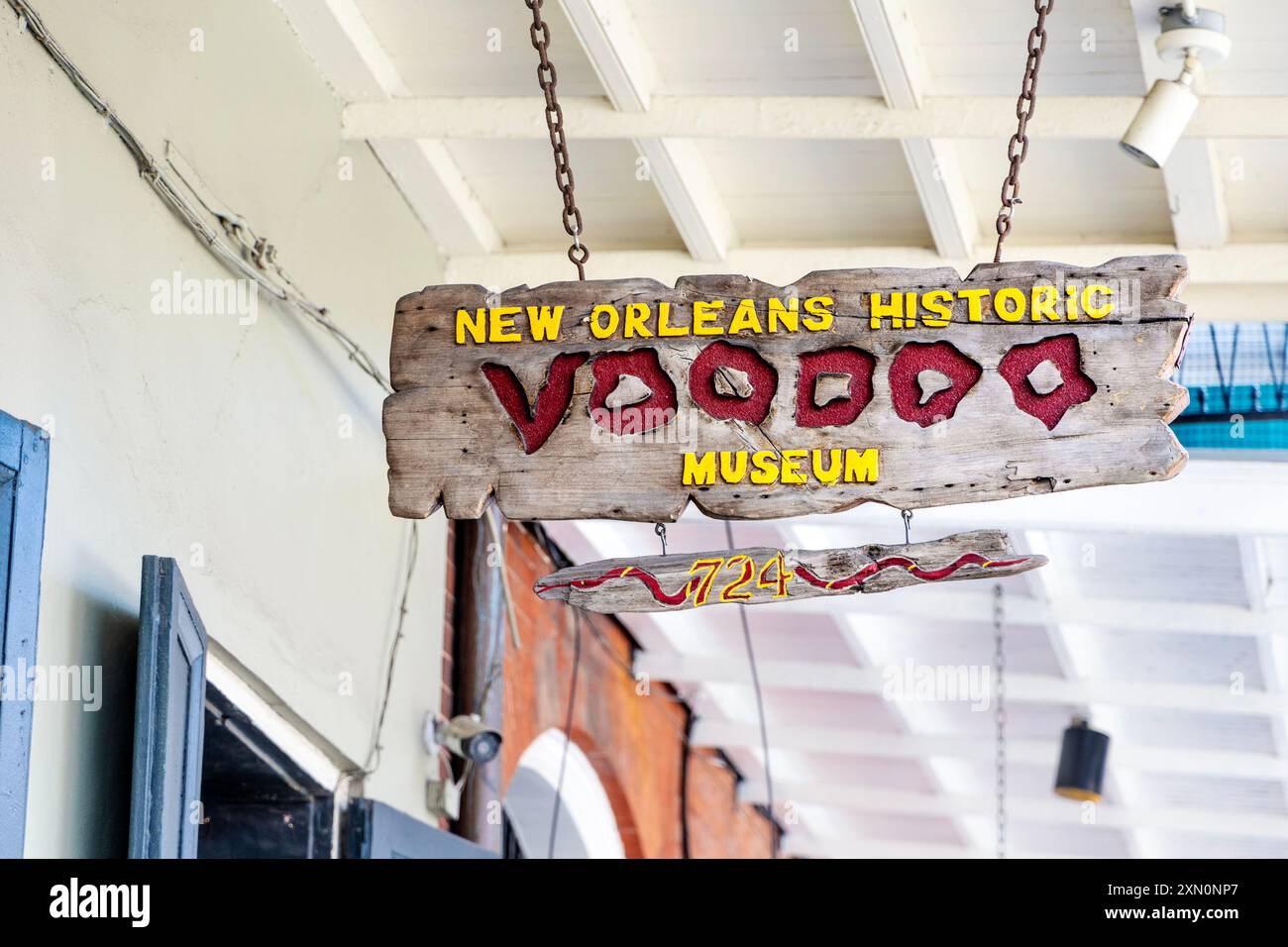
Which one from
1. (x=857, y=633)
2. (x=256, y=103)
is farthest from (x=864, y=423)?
(x=857, y=633)

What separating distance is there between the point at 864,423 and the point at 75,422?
4.36 ft

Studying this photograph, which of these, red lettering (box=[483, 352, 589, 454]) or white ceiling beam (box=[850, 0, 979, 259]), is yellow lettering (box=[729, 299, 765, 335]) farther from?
white ceiling beam (box=[850, 0, 979, 259])

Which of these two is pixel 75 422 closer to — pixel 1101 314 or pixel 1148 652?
pixel 1101 314

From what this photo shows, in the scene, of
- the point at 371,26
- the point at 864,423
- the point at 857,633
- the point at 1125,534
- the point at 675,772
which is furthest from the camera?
the point at 675,772

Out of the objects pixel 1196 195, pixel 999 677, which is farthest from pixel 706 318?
pixel 999 677

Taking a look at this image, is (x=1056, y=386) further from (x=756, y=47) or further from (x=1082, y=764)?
(x=1082, y=764)

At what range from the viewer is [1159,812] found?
349 inches

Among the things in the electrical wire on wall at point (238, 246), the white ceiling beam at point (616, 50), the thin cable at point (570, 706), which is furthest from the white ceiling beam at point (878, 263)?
the thin cable at point (570, 706)

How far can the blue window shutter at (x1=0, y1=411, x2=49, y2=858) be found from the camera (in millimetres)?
2578

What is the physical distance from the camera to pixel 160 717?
2916mm

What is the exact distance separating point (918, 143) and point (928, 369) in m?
1.94

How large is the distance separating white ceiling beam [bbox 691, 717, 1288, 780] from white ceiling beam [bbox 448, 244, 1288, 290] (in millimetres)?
3781

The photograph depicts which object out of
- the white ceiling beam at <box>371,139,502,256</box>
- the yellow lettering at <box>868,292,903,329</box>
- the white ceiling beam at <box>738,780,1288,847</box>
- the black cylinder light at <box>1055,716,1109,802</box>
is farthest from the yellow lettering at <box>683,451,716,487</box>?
the white ceiling beam at <box>738,780,1288,847</box>

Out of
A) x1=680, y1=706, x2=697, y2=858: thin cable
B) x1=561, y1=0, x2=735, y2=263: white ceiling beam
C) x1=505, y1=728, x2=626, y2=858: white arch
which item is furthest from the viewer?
x1=680, y1=706, x2=697, y2=858: thin cable
